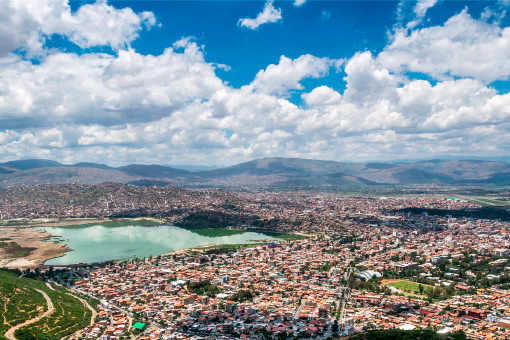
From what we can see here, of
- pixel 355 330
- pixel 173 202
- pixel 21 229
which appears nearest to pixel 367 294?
pixel 355 330

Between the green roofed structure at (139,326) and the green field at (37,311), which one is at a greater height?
the green field at (37,311)

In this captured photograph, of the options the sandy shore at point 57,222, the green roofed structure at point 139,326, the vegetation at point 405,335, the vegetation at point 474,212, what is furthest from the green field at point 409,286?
the sandy shore at point 57,222

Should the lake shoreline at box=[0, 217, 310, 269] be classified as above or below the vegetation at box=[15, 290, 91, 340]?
below

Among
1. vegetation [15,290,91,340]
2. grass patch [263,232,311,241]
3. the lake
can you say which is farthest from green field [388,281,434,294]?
the lake

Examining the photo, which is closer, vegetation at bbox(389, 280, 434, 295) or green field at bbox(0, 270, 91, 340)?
green field at bbox(0, 270, 91, 340)

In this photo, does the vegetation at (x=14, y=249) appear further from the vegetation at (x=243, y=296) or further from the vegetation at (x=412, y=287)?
the vegetation at (x=412, y=287)

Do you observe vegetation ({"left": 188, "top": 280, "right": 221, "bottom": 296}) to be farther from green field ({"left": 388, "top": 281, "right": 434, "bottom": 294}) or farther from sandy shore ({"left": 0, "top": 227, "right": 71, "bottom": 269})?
sandy shore ({"left": 0, "top": 227, "right": 71, "bottom": 269})
